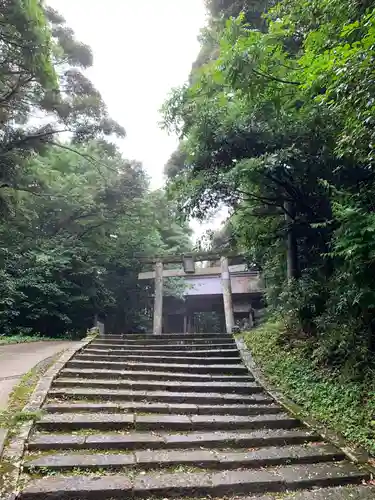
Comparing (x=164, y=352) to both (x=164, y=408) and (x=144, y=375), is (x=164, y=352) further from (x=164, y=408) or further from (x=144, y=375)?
(x=164, y=408)

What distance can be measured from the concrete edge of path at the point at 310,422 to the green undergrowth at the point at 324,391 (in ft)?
0.21

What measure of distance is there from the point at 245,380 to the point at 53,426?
10.8 feet

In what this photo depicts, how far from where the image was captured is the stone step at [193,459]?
3323 mm

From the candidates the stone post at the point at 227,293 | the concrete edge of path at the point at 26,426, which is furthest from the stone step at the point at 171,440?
the stone post at the point at 227,293

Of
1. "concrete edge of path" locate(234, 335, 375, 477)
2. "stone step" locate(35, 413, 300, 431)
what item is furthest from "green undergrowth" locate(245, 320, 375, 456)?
"stone step" locate(35, 413, 300, 431)

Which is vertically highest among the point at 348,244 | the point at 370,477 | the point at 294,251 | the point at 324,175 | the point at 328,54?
the point at 328,54

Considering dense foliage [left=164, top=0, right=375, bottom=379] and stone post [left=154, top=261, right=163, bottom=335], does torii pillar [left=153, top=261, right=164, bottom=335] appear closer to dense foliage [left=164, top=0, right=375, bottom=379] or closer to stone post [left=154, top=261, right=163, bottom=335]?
stone post [left=154, top=261, right=163, bottom=335]

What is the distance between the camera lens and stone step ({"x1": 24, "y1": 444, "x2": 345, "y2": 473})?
131 inches

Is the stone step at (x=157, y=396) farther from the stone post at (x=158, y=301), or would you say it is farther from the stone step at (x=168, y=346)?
the stone post at (x=158, y=301)

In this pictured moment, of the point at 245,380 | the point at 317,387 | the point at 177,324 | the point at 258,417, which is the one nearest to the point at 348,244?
the point at 317,387

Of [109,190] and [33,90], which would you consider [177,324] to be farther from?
[33,90]

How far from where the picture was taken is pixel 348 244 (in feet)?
15.7

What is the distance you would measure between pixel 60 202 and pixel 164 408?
34.4 feet

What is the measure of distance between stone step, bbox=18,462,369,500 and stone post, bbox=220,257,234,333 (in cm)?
991
